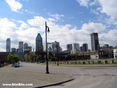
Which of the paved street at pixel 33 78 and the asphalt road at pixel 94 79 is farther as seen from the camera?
the paved street at pixel 33 78

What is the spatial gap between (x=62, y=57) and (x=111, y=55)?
2013 inches

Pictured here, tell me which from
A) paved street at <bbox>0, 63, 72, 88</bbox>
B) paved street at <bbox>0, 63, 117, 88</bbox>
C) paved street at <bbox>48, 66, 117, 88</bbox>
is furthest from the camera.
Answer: paved street at <bbox>0, 63, 72, 88</bbox>

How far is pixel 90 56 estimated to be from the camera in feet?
435

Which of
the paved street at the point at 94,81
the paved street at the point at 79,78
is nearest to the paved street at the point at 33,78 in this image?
the paved street at the point at 79,78

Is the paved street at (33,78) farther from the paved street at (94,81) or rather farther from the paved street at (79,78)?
the paved street at (94,81)

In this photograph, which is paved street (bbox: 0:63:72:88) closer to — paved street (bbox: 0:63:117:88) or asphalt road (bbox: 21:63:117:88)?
paved street (bbox: 0:63:117:88)

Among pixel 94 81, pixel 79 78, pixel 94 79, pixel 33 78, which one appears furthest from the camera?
pixel 79 78

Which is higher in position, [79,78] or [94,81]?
[94,81]

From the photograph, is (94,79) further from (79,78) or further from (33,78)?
(33,78)

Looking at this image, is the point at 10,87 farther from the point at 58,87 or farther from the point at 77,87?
the point at 77,87

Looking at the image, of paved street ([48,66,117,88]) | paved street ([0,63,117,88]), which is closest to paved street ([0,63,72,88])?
paved street ([0,63,117,88])

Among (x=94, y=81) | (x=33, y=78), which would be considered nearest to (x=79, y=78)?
(x=94, y=81)

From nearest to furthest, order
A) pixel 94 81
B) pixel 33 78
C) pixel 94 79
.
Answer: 1. pixel 94 81
2. pixel 94 79
3. pixel 33 78

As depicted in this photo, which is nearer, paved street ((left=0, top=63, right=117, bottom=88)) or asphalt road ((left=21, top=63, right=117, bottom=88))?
asphalt road ((left=21, top=63, right=117, bottom=88))
